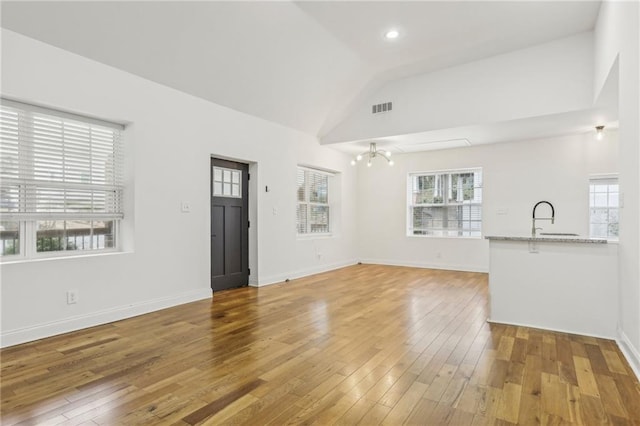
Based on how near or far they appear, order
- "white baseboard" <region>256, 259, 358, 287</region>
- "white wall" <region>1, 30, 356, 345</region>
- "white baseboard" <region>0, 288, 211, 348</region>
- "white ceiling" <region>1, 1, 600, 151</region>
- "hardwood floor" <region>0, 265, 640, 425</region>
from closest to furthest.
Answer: "hardwood floor" <region>0, 265, 640, 425</region>
"white baseboard" <region>0, 288, 211, 348</region>
"white wall" <region>1, 30, 356, 345</region>
"white ceiling" <region>1, 1, 600, 151</region>
"white baseboard" <region>256, 259, 358, 287</region>

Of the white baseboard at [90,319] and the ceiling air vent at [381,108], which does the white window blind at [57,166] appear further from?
the ceiling air vent at [381,108]

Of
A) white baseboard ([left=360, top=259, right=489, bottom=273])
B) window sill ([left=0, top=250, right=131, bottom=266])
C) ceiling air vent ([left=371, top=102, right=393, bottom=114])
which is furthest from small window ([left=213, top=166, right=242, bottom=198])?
white baseboard ([left=360, top=259, right=489, bottom=273])

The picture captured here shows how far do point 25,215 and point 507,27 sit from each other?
221 inches

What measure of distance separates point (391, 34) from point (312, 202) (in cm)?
359

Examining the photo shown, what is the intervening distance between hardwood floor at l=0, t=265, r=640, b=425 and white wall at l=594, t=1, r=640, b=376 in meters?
0.29

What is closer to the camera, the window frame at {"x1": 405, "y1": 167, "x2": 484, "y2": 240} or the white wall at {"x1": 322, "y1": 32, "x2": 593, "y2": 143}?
the white wall at {"x1": 322, "y1": 32, "x2": 593, "y2": 143}

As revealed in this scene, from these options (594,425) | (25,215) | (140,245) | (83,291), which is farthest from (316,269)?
(594,425)

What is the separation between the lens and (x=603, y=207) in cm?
593

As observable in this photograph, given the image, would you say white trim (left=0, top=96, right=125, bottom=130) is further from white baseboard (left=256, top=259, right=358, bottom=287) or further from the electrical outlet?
white baseboard (left=256, top=259, right=358, bottom=287)

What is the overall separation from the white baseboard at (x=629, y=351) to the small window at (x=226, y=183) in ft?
15.7

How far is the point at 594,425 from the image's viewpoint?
1815mm

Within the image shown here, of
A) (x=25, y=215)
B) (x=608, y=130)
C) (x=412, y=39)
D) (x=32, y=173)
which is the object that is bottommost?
(x=25, y=215)

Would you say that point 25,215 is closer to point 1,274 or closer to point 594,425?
point 1,274

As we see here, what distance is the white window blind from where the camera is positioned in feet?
10.2
